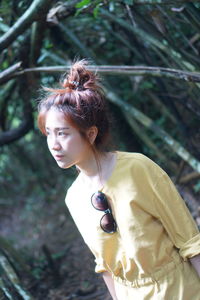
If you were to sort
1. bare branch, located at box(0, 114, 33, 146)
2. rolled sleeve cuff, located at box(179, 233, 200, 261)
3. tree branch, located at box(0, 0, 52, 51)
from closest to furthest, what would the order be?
rolled sleeve cuff, located at box(179, 233, 200, 261), tree branch, located at box(0, 0, 52, 51), bare branch, located at box(0, 114, 33, 146)

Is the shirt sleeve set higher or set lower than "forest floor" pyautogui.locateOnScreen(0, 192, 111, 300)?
higher

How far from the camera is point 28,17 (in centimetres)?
224

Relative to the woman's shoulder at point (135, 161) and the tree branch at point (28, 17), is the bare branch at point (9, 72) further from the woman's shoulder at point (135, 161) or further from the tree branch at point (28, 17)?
the woman's shoulder at point (135, 161)

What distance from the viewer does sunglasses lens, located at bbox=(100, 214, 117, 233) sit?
1.49 m

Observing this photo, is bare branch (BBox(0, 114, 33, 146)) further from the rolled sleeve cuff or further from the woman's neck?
the rolled sleeve cuff

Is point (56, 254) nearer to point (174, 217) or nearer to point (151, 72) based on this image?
point (151, 72)

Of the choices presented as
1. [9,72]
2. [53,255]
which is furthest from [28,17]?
[53,255]

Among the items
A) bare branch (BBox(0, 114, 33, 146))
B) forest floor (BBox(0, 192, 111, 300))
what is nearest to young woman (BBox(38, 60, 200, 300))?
forest floor (BBox(0, 192, 111, 300))

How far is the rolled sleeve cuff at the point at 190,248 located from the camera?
1.44m

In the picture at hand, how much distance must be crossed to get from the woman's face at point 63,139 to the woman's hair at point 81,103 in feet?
0.06

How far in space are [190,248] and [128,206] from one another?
0.25m

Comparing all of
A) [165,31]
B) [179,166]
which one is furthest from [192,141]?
[165,31]

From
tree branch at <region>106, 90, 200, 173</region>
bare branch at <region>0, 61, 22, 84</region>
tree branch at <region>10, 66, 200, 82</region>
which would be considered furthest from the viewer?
tree branch at <region>106, 90, 200, 173</region>

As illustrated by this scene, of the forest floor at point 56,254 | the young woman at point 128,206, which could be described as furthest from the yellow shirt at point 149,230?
the forest floor at point 56,254
